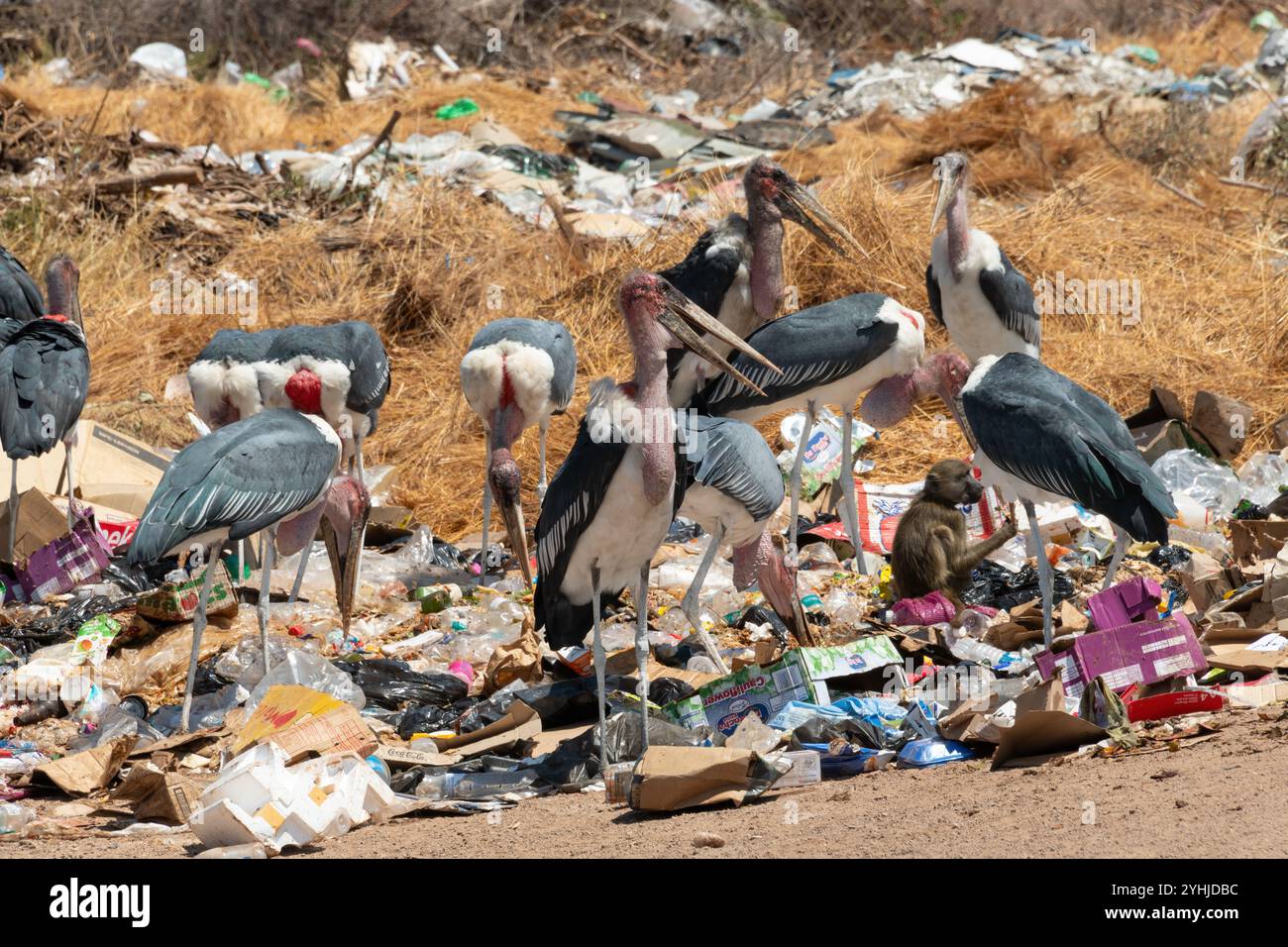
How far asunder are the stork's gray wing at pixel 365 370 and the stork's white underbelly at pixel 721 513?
6.77ft

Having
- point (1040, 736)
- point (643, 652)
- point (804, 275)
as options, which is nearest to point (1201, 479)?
point (804, 275)

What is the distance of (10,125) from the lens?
38.1ft

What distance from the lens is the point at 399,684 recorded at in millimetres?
5270

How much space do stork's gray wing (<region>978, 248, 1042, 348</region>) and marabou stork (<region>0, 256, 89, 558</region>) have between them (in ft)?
12.8

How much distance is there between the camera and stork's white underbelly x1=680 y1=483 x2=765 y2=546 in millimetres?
5129

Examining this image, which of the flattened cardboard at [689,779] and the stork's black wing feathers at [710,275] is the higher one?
the stork's black wing feathers at [710,275]

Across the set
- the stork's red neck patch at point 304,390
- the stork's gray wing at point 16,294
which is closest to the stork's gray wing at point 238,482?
the stork's red neck patch at point 304,390

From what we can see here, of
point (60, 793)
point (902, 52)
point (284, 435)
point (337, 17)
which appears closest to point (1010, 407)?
point (284, 435)

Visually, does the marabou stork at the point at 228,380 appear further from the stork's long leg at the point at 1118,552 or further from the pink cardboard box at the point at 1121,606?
the pink cardboard box at the point at 1121,606

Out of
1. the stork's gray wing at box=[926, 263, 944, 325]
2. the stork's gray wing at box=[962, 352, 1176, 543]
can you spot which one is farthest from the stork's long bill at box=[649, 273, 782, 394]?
the stork's gray wing at box=[926, 263, 944, 325]

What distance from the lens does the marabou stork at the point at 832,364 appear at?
6.49 metres

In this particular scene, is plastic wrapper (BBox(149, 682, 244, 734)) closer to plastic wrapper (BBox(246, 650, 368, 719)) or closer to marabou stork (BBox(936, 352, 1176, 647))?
plastic wrapper (BBox(246, 650, 368, 719))

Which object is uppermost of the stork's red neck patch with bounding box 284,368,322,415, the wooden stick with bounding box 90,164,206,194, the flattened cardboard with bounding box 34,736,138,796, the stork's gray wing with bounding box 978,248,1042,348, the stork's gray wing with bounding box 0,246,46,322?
the wooden stick with bounding box 90,164,206,194

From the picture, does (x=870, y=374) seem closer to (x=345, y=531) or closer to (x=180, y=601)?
(x=345, y=531)
